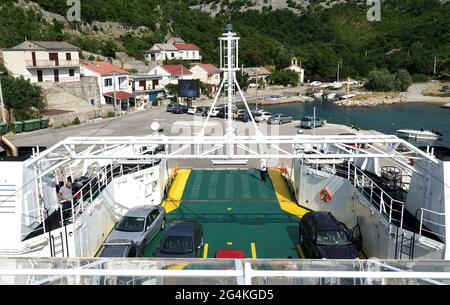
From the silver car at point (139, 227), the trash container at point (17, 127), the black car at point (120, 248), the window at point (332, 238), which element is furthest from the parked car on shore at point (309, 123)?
the black car at point (120, 248)

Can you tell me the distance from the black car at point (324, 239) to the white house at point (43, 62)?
156ft

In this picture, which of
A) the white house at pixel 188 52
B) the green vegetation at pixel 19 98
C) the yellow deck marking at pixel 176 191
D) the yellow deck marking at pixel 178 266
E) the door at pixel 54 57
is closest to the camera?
the yellow deck marking at pixel 178 266

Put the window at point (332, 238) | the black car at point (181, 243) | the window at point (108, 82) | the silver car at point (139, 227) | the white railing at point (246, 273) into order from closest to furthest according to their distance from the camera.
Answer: the white railing at point (246, 273) → the black car at point (181, 243) → the window at point (332, 238) → the silver car at point (139, 227) → the window at point (108, 82)

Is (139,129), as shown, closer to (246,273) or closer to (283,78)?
(246,273)

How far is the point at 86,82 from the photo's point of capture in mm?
55500

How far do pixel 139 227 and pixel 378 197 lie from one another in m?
8.11

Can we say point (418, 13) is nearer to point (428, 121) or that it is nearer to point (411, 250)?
point (428, 121)

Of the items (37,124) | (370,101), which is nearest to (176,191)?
(37,124)

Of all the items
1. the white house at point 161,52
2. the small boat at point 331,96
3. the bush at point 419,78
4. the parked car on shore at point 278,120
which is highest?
the white house at point 161,52

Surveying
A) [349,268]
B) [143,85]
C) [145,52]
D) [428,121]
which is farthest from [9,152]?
[145,52]

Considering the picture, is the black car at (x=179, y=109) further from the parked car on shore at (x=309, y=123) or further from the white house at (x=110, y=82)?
the parked car on shore at (x=309, y=123)

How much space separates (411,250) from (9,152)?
11977mm

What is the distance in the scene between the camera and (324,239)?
11.9 m

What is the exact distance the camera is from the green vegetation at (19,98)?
4375 cm
